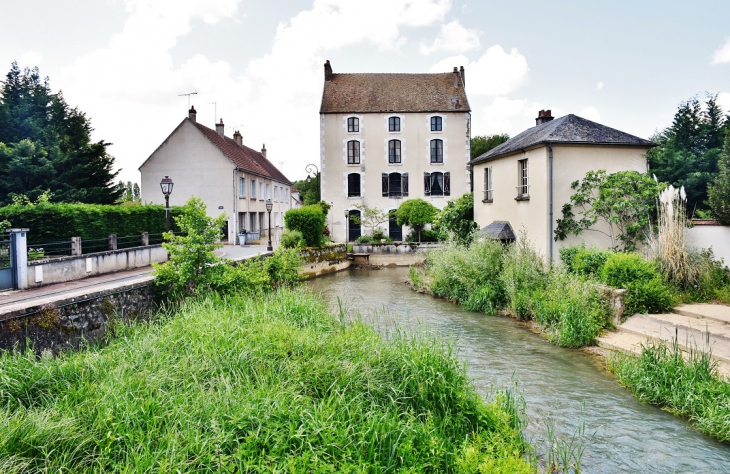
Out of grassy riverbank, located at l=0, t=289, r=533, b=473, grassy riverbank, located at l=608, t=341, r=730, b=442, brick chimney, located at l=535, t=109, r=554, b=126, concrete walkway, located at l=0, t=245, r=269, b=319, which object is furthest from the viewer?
brick chimney, located at l=535, t=109, r=554, b=126

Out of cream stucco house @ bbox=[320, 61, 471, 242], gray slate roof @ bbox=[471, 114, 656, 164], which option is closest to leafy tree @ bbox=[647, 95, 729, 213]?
cream stucco house @ bbox=[320, 61, 471, 242]

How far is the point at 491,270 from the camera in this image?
45.9 feet

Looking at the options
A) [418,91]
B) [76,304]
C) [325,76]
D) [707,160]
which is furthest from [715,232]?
[325,76]

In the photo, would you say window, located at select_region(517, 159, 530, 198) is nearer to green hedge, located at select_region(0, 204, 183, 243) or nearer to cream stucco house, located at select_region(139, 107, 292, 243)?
green hedge, located at select_region(0, 204, 183, 243)

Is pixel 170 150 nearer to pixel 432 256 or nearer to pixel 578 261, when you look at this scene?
pixel 432 256

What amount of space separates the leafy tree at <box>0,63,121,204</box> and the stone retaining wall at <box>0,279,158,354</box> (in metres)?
17.6

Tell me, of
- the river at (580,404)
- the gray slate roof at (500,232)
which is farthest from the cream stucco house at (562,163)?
the river at (580,404)

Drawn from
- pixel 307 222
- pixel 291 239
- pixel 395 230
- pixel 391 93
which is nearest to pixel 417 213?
pixel 395 230

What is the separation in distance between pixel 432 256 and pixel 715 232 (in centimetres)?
818

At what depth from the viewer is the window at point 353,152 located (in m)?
32.7

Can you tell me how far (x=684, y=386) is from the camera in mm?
6461

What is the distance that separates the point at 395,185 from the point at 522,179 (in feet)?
57.6

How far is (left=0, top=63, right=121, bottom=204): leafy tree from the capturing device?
891 inches

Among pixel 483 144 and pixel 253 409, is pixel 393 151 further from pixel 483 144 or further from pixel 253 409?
pixel 253 409
